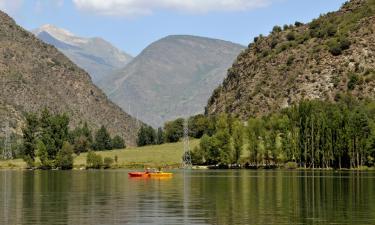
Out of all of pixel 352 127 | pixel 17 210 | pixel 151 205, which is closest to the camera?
pixel 17 210

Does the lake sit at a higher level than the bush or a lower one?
lower

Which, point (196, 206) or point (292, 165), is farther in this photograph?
point (292, 165)

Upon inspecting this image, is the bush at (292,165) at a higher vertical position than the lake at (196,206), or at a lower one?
higher

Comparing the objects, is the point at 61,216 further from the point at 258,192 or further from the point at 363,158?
the point at 363,158

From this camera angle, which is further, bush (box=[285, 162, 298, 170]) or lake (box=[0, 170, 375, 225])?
bush (box=[285, 162, 298, 170])

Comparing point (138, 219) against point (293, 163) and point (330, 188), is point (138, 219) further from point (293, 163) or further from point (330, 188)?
point (293, 163)

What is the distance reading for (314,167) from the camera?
639 ft

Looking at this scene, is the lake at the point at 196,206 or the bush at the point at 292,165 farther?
the bush at the point at 292,165

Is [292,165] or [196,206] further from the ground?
[292,165]

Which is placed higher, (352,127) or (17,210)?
(352,127)

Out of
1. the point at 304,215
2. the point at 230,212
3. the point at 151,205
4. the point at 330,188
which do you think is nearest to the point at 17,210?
the point at 151,205

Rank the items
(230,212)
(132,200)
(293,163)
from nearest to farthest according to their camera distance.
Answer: (230,212), (132,200), (293,163)

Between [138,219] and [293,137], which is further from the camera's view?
[293,137]

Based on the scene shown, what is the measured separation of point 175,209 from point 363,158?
123 m
